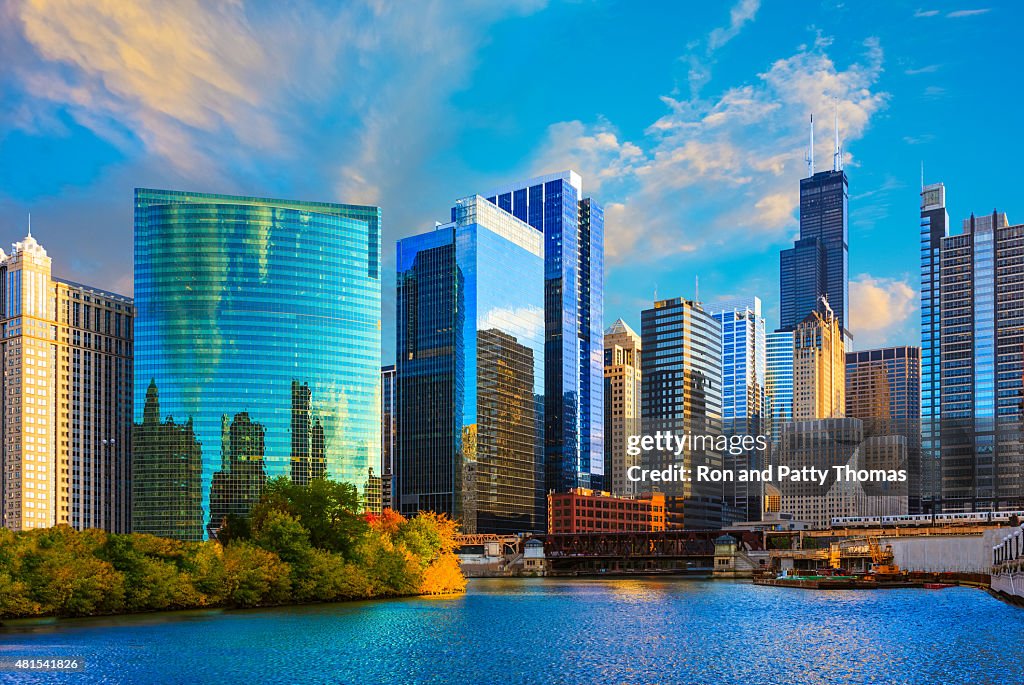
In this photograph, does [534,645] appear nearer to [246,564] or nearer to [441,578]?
[246,564]

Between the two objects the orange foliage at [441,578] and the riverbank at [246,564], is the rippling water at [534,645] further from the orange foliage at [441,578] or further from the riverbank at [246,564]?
the orange foliage at [441,578]

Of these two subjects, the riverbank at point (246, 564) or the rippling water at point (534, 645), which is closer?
the rippling water at point (534, 645)

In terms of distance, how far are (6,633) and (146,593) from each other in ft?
76.4

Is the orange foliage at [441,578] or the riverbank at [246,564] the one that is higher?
the riverbank at [246,564]

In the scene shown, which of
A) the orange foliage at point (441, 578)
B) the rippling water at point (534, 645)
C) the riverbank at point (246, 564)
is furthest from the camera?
the orange foliage at point (441, 578)

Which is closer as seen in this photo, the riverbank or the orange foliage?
the riverbank

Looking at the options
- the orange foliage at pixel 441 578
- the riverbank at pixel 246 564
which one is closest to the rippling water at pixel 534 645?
the riverbank at pixel 246 564

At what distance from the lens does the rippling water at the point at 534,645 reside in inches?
3332

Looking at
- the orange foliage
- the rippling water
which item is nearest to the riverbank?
the orange foliage

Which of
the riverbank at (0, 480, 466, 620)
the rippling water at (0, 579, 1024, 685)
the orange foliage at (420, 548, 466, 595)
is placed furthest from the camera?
the orange foliage at (420, 548, 466, 595)

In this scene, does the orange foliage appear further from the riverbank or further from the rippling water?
the rippling water

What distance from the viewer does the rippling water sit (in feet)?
278

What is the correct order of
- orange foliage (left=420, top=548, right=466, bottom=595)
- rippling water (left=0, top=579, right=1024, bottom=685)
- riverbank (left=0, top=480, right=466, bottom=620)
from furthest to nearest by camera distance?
orange foliage (left=420, top=548, right=466, bottom=595)
riverbank (left=0, top=480, right=466, bottom=620)
rippling water (left=0, top=579, right=1024, bottom=685)

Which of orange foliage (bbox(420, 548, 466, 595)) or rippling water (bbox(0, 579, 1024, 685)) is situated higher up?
rippling water (bbox(0, 579, 1024, 685))
